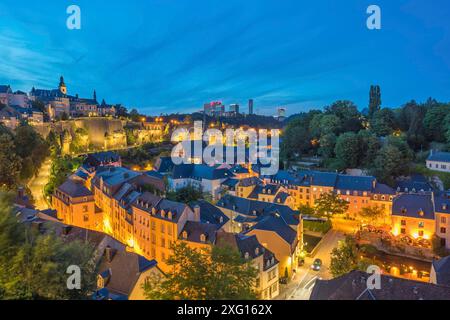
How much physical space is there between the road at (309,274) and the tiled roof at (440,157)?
24488mm

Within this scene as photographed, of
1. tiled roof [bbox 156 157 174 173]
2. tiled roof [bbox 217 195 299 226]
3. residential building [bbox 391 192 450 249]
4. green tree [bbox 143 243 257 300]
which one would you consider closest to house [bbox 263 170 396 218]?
residential building [bbox 391 192 450 249]

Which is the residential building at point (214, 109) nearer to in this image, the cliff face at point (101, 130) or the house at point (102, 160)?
the cliff face at point (101, 130)

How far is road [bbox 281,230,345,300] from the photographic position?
25650 mm

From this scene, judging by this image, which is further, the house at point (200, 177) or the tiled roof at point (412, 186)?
the house at point (200, 177)

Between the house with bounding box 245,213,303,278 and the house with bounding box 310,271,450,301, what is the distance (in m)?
9.14

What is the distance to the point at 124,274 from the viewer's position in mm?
19016

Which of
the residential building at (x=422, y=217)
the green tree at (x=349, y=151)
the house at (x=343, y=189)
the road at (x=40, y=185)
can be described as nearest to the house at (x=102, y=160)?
the road at (x=40, y=185)

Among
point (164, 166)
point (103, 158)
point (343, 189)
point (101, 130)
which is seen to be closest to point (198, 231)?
point (343, 189)

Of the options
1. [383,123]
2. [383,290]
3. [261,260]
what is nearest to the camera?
[383,290]

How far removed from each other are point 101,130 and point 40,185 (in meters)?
40.6

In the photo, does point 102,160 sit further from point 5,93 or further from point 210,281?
point 210,281

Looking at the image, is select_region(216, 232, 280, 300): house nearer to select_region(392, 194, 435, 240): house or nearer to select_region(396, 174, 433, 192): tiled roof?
select_region(392, 194, 435, 240): house

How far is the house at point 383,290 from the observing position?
1706 cm

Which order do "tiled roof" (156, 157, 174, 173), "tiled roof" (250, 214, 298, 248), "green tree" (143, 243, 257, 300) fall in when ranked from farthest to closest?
"tiled roof" (156, 157, 174, 173) → "tiled roof" (250, 214, 298, 248) → "green tree" (143, 243, 257, 300)
